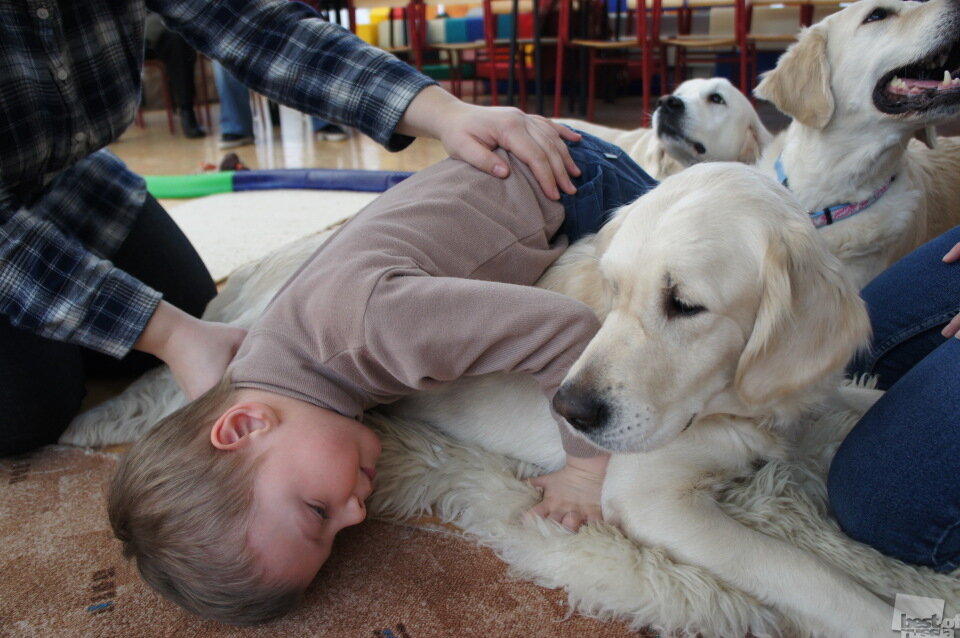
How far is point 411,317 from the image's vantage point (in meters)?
0.98

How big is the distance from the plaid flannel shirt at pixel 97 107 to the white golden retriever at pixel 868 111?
1.02m

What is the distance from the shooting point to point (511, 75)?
5.80 metres

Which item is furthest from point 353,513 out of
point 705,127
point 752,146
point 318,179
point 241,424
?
point 318,179

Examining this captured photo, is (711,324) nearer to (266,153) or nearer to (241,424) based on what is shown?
(241,424)

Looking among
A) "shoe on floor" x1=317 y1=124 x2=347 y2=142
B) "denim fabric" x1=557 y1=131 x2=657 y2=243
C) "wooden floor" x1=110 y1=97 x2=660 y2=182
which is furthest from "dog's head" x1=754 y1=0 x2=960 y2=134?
"shoe on floor" x1=317 y1=124 x2=347 y2=142

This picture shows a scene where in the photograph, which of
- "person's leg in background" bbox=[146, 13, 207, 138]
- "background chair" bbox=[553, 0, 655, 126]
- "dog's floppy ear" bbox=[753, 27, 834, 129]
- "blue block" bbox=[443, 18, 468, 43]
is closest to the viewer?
"dog's floppy ear" bbox=[753, 27, 834, 129]

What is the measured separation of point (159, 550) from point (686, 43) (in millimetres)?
5425

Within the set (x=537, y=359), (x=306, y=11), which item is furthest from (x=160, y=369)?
(x=537, y=359)

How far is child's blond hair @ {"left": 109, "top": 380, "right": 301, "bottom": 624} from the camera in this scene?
0.91 meters

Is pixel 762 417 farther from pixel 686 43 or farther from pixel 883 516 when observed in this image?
pixel 686 43

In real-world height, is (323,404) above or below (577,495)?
above

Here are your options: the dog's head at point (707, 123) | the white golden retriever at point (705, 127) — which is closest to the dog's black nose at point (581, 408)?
the white golden retriever at point (705, 127)

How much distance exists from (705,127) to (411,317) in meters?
1.74

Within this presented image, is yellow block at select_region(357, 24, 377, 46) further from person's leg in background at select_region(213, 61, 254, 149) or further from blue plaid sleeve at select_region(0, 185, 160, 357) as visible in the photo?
blue plaid sleeve at select_region(0, 185, 160, 357)
